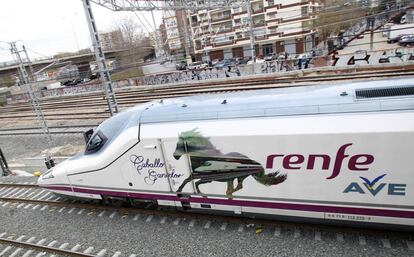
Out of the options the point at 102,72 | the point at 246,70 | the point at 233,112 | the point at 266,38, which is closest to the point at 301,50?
the point at 266,38

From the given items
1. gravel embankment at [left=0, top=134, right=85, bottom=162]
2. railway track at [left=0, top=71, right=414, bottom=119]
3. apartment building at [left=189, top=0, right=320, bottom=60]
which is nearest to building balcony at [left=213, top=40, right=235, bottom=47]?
apartment building at [left=189, top=0, right=320, bottom=60]

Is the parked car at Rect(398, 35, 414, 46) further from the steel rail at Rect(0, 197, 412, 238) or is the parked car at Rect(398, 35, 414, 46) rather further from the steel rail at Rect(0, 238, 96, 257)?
the steel rail at Rect(0, 238, 96, 257)

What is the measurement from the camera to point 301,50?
165 feet

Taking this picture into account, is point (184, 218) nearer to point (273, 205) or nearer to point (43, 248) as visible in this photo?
point (273, 205)

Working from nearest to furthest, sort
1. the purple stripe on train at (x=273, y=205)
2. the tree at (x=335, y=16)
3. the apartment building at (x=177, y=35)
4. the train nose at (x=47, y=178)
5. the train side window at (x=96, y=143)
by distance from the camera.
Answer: the purple stripe on train at (x=273, y=205) → the train side window at (x=96, y=143) → the train nose at (x=47, y=178) → the tree at (x=335, y=16) → the apartment building at (x=177, y=35)

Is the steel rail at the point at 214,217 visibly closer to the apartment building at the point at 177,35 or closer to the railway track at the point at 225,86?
the railway track at the point at 225,86

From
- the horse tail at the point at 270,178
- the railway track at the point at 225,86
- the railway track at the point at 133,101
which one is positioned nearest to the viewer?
the horse tail at the point at 270,178

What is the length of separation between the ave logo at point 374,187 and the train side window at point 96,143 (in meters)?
5.75

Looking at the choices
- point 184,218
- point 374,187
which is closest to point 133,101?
point 184,218

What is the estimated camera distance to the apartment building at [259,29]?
4744 centimetres

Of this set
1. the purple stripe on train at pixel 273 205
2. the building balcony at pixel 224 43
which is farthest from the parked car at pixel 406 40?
the purple stripe on train at pixel 273 205

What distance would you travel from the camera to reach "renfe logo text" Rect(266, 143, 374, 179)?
206 inches

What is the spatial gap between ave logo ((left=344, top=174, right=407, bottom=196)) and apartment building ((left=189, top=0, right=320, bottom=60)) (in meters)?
41.3

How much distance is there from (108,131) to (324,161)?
17.0ft
